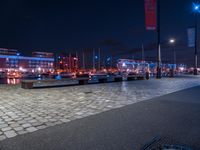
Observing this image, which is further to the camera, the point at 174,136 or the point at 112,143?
the point at 174,136

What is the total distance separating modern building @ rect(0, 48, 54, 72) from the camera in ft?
399

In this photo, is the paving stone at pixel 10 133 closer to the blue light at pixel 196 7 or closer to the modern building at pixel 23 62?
the blue light at pixel 196 7

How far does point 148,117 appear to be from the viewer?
5.51 meters

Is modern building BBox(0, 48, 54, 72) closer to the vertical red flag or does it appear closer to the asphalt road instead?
the vertical red flag

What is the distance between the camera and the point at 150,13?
17.7m

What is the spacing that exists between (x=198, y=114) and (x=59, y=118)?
14.8 feet

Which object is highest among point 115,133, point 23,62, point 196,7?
point 196,7

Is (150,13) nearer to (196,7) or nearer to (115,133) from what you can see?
(115,133)

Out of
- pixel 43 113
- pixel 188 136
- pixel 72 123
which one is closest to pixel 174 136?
pixel 188 136

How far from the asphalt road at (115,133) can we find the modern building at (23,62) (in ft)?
414

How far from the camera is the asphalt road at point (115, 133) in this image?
11.9 feet

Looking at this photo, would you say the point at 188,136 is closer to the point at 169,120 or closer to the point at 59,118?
the point at 169,120

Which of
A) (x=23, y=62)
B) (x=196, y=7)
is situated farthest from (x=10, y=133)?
(x=23, y=62)

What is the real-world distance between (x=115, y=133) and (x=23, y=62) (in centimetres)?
14265
